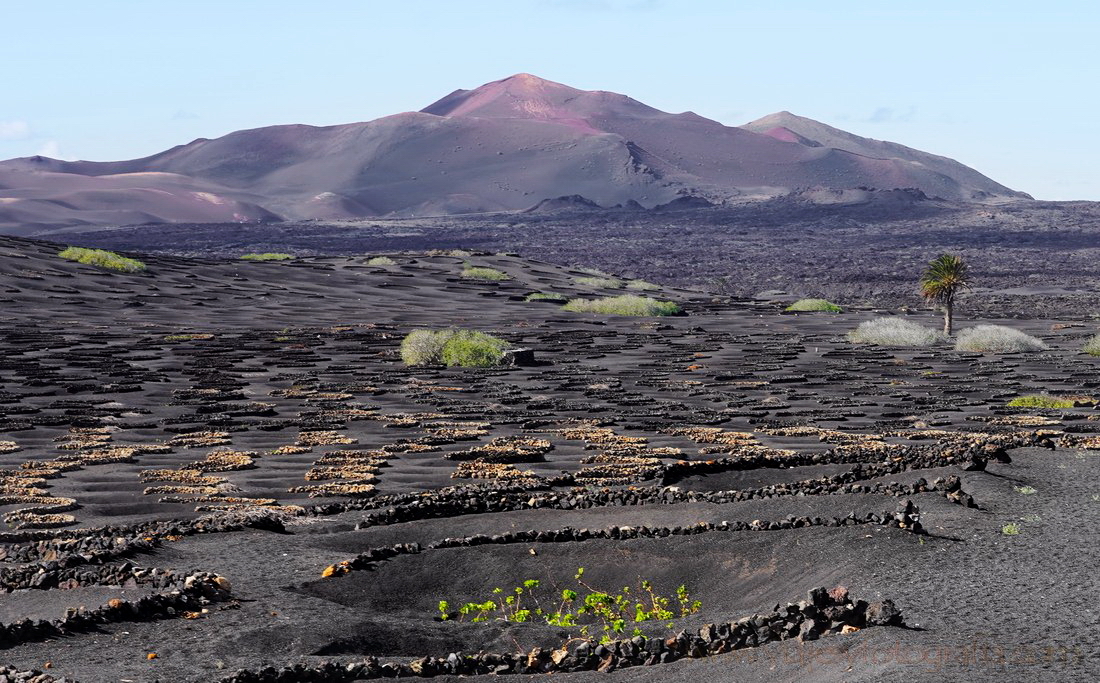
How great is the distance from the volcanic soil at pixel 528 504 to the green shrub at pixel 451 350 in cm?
115

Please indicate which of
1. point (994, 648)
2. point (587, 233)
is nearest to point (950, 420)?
point (994, 648)

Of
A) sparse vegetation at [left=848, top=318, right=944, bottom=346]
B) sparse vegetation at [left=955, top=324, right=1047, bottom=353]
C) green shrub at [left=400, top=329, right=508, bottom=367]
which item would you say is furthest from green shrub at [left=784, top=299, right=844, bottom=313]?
green shrub at [left=400, top=329, right=508, bottom=367]

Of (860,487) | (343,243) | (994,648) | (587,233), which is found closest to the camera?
(994,648)

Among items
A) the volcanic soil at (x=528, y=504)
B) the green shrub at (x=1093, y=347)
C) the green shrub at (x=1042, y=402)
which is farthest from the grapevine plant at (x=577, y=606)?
the green shrub at (x=1093, y=347)

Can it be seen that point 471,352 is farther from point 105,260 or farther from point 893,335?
point 105,260

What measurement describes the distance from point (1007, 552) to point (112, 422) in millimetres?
15287

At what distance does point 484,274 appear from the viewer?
6406cm

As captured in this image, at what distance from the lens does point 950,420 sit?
22.4 metres

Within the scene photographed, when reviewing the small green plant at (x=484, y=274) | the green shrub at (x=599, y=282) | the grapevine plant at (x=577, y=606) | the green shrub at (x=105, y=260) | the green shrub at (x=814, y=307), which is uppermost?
the green shrub at (x=105, y=260)

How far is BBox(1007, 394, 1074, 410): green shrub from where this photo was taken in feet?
78.0

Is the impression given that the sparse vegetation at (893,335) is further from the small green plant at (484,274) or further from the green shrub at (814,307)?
the small green plant at (484,274)

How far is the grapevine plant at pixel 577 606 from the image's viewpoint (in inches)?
409

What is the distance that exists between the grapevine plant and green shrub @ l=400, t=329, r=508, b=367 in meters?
20.4

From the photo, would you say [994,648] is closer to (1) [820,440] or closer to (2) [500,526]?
(2) [500,526]
